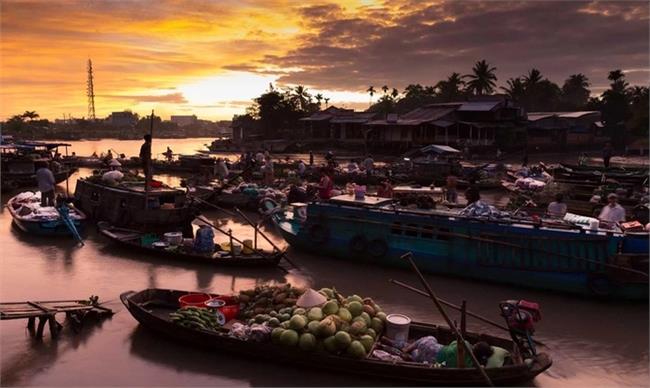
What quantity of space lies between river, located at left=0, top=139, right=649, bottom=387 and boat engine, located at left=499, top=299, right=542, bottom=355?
1.89ft

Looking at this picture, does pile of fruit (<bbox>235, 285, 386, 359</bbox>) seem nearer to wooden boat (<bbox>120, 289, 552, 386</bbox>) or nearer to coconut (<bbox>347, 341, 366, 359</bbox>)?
coconut (<bbox>347, 341, 366, 359</bbox>)

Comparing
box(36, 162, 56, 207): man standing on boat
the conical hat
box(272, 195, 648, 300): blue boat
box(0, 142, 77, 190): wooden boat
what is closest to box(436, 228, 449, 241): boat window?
box(272, 195, 648, 300): blue boat

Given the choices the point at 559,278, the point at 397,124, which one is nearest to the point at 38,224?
the point at 559,278

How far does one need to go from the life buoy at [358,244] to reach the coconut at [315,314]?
214 inches

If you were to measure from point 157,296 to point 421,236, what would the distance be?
6.52m

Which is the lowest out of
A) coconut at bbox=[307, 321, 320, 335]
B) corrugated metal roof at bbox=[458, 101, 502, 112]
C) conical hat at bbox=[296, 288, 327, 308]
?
coconut at bbox=[307, 321, 320, 335]

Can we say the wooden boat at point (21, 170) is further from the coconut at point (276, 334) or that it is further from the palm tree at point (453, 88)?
the palm tree at point (453, 88)

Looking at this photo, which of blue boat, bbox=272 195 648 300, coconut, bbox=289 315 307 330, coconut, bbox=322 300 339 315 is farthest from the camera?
blue boat, bbox=272 195 648 300

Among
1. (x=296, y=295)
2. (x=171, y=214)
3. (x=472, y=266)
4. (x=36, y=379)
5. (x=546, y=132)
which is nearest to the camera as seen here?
(x=36, y=379)

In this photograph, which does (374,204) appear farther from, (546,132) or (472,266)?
(546,132)

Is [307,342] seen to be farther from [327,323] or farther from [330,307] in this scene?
[330,307]

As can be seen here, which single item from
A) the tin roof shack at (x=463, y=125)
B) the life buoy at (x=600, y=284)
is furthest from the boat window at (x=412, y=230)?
the tin roof shack at (x=463, y=125)

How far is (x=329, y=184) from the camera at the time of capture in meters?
16.9

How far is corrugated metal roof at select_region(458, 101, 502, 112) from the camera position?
→ 4484cm
